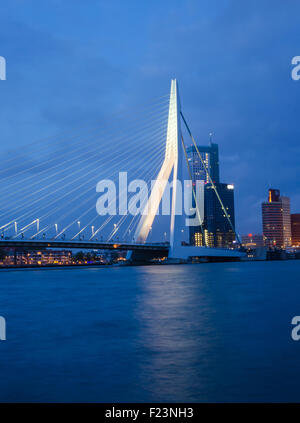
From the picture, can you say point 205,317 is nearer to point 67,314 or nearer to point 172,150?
point 67,314

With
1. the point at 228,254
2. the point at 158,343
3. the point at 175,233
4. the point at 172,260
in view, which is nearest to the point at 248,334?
the point at 158,343

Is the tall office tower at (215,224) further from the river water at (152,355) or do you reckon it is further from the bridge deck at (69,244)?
the river water at (152,355)

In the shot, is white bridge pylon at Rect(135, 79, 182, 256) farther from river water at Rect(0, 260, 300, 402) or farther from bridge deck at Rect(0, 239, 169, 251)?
river water at Rect(0, 260, 300, 402)

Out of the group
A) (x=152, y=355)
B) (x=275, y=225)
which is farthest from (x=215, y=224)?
(x=152, y=355)

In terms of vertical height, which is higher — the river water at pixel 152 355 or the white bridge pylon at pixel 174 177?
the white bridge pylon at pixel 174 177

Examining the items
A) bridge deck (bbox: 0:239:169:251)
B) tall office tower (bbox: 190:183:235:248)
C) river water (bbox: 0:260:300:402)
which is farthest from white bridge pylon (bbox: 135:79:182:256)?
tall office tower (bbox: 190:183:235:248)

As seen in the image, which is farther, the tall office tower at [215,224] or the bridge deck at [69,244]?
the tall office tower at [215,224]

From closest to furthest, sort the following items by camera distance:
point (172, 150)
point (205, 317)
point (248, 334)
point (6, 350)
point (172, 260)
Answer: point (6, 350)
point (248, 334)
point (205, 317)
point (172, 150)
point (172, 260)

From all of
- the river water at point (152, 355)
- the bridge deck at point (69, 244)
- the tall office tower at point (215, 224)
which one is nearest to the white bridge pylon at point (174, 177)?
the bridge deck at point (69, 244)

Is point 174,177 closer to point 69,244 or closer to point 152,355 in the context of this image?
point 69,244
